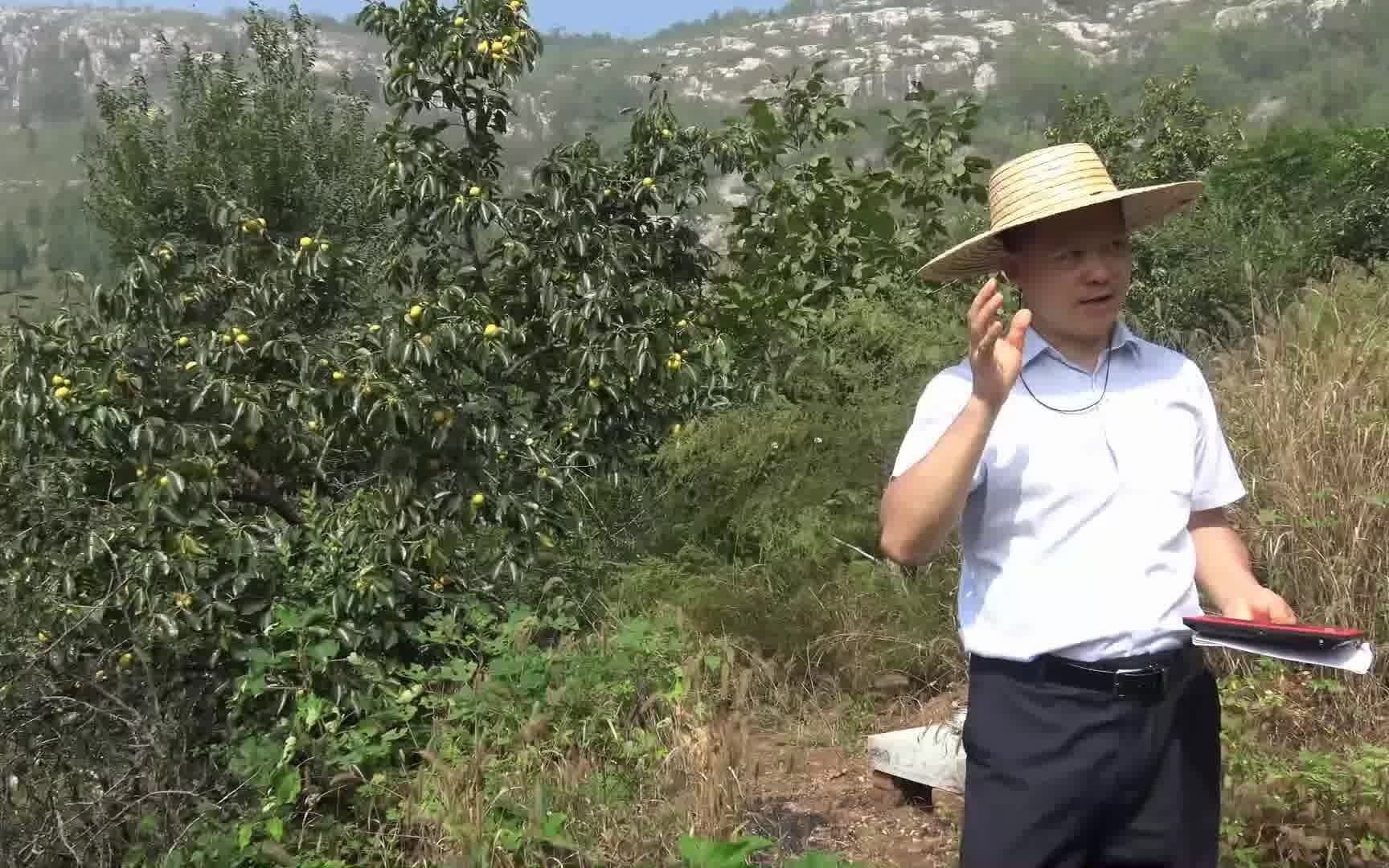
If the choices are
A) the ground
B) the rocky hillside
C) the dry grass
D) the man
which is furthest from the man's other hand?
the rocky hillside

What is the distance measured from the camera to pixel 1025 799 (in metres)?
1.46

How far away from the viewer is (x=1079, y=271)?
1.53m

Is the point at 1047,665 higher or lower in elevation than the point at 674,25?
lower

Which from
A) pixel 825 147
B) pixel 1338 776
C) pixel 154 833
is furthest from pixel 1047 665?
pixel 825 147

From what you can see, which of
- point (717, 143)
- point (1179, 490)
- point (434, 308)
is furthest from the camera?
point (717, 143)

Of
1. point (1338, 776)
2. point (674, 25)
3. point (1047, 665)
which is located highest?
point (674, 25)

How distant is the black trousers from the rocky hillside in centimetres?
10465

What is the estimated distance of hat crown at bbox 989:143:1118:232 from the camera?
1.51m

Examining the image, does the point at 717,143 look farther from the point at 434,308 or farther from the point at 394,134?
the point at 434,308

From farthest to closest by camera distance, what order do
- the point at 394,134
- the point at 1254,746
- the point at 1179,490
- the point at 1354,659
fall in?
1. the point at 394,134
2. the point at 1254,746
3. the point at 1179,490
4. the point at 1354,659

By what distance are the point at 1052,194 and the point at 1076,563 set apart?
0.50 meters

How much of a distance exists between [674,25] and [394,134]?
193 meters

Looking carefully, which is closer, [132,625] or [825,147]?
[132,625]

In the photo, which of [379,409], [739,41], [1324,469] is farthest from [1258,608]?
[739,41]
